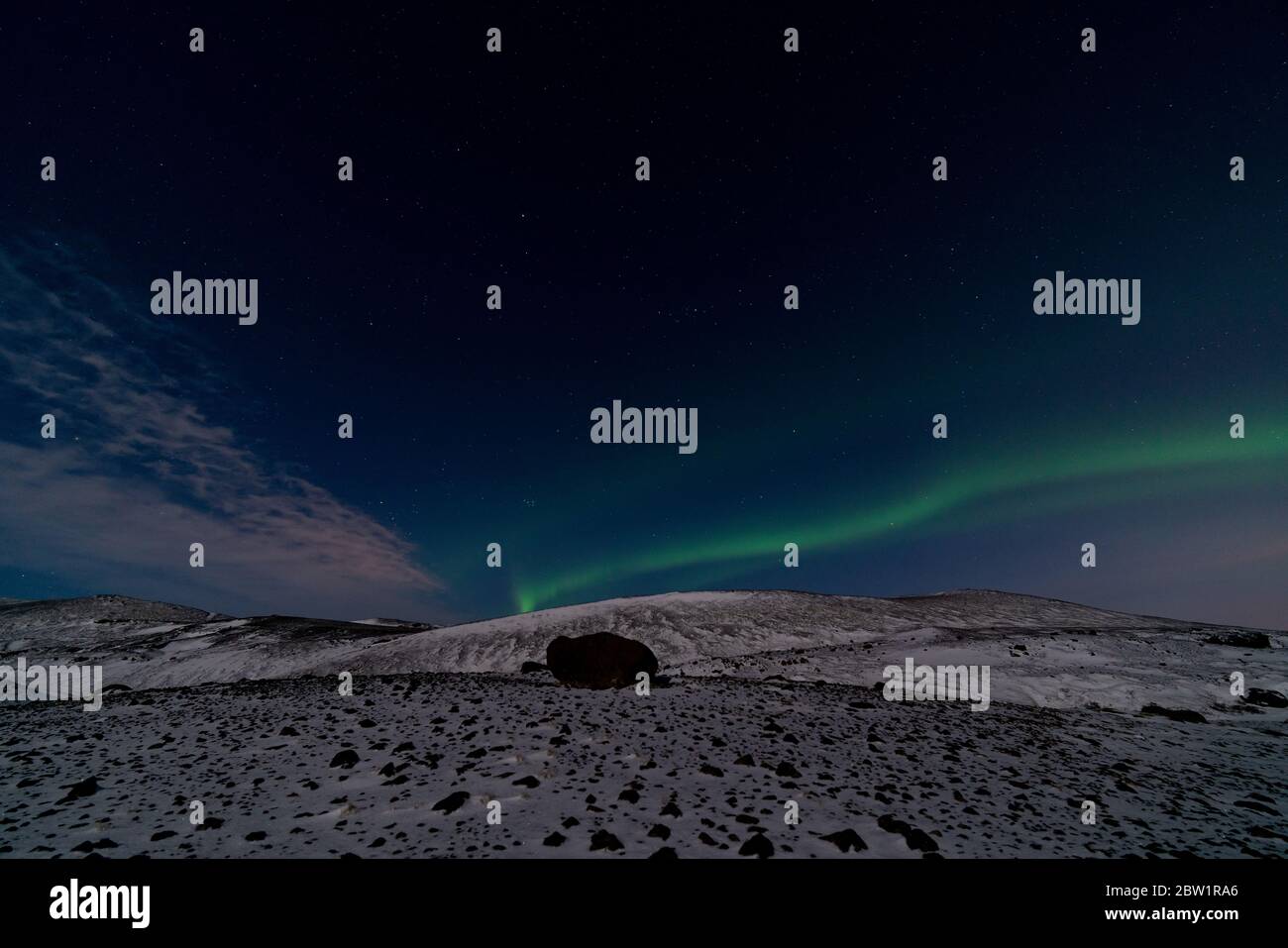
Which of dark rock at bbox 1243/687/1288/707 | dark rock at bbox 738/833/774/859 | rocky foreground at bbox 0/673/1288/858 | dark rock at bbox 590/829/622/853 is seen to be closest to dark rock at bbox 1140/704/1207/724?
rocky foreground at bbox 0/673/1288/858

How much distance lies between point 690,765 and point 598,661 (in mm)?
8527

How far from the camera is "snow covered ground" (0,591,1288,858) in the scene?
7.62 metres

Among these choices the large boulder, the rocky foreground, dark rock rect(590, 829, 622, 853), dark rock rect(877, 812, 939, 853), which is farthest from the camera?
the large boulder

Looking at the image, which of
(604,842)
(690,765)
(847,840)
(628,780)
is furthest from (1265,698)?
(604,842)

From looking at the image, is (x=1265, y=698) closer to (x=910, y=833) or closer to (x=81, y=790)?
(x=910, y=833)

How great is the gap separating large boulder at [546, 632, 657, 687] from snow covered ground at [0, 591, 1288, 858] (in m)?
1.06

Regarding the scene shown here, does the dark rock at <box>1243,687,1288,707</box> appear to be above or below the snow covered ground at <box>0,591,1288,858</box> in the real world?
below

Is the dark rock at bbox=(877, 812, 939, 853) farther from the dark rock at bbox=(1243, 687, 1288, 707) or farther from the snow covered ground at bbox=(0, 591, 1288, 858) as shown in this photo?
the dark rock at bbox=(1243, 687, 1288, 707)

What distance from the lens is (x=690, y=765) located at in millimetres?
10297

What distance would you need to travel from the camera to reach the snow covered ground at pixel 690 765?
7618mm
